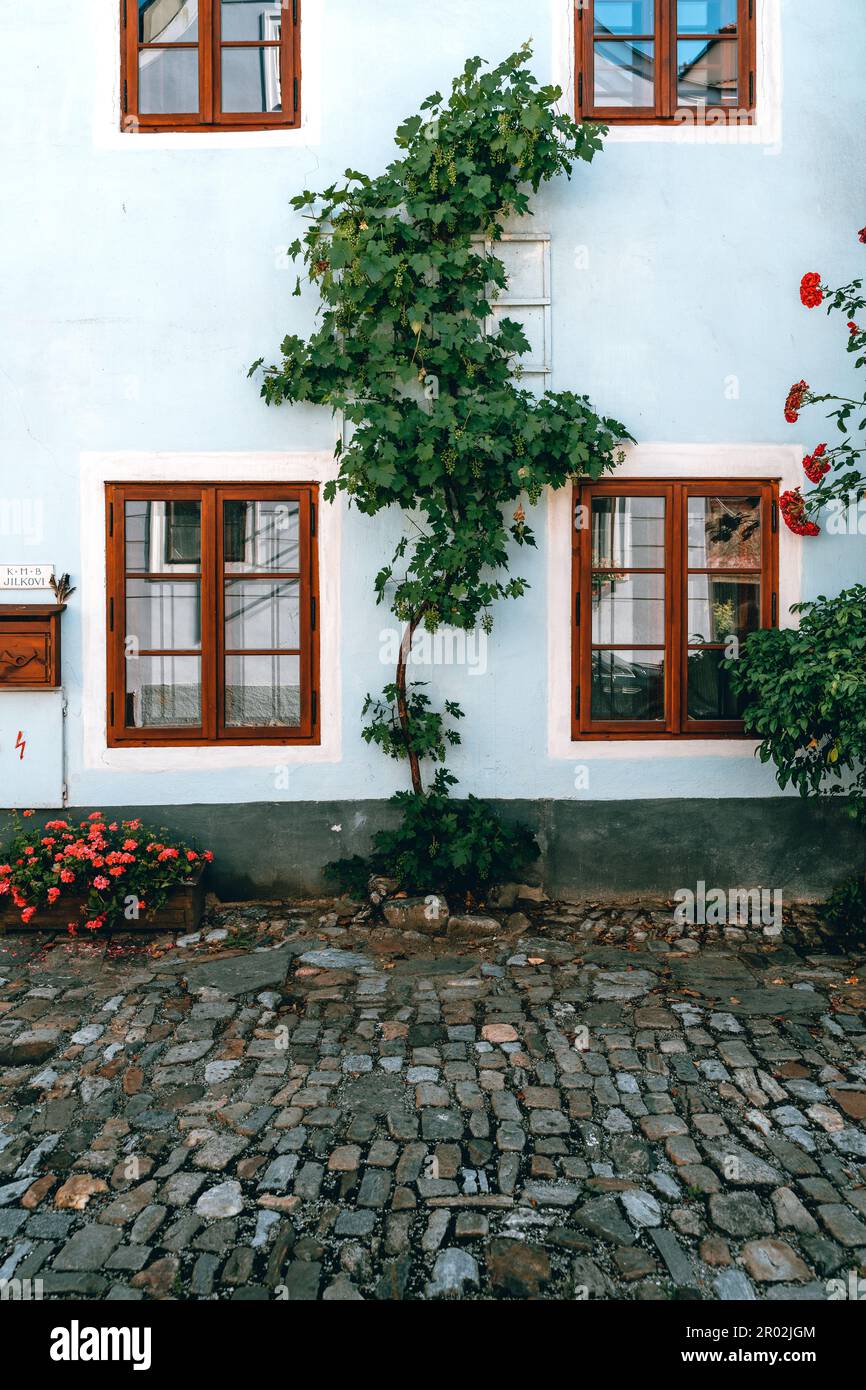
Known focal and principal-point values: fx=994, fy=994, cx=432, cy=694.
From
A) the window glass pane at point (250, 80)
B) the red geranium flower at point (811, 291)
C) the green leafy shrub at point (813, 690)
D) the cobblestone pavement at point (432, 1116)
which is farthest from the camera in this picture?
the window glass pane at point (250, 80)

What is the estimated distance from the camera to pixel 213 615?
5797 millimetres

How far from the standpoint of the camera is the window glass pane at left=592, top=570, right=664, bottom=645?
19.3ft

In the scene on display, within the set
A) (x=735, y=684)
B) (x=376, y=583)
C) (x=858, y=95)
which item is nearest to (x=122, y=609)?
(x=376, y=583)

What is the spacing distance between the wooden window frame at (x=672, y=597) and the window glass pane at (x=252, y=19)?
10.6 feet

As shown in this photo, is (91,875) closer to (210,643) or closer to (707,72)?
(210,643)

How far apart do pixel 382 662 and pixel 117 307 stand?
8.31 ft

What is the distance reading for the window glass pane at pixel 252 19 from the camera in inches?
227

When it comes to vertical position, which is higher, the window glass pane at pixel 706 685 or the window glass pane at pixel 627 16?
the window glass pane at pixel 627 16

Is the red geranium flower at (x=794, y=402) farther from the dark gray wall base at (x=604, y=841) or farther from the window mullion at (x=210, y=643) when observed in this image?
the window mullion at (x=210, y=643)

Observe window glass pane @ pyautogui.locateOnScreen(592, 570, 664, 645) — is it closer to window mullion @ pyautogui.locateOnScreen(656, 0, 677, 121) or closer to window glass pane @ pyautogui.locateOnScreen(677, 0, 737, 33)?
window mullion @ pyautogui.locateOnScreen(656, 0, 677, 121)

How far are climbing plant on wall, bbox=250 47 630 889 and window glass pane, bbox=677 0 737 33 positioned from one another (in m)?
1.07

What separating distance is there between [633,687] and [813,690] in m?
1.20

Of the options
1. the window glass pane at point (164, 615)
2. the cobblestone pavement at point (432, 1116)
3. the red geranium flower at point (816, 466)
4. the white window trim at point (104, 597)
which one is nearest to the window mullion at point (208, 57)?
the white window trim at point (104, 597)

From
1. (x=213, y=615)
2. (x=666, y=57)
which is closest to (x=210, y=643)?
(x=213, y=615)
